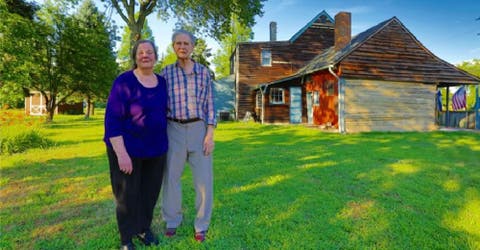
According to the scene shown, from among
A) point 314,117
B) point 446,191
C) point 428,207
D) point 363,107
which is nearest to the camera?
point 428,207

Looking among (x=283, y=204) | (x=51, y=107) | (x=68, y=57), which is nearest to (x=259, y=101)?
(x=68, y=57)

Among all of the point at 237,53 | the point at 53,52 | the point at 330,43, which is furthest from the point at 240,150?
the point at 53,52

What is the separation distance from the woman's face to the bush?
758 centimetres

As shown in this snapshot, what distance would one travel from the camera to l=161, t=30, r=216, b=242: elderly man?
296 cm

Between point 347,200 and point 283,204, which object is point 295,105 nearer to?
point 347,200

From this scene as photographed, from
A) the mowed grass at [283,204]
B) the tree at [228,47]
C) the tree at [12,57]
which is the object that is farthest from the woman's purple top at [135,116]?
the tree at [228,47]

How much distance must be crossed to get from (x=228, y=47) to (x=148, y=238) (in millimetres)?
39117

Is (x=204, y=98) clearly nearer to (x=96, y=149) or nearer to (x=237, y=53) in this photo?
(x=96, y=149)

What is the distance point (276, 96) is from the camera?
2145cm

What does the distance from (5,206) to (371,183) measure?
5.42 meters

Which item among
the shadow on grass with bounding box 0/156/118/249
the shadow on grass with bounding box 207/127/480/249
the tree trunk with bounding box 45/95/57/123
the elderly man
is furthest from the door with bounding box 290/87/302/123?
the elderly man

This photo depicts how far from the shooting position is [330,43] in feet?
75.5

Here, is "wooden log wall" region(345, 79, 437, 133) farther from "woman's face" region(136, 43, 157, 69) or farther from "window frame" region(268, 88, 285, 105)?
"woman's face" region(136, 43, 157, 69)

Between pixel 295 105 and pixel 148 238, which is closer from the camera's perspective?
pixel 148 238
